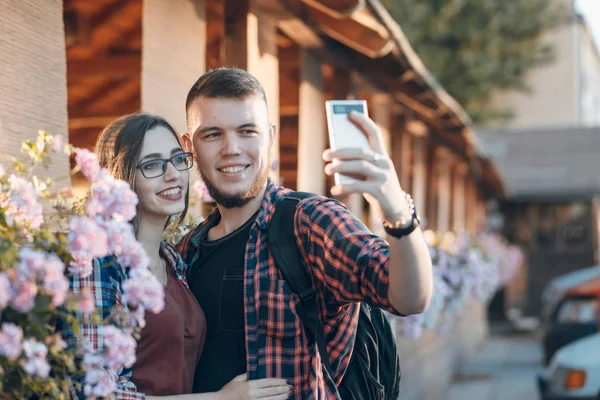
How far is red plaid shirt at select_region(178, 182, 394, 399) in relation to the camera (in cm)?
265

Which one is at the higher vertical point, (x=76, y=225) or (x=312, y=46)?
(x=312, y=46)

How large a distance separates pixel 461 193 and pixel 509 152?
870cm

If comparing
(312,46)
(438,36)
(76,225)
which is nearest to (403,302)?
(76,225)

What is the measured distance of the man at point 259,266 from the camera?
2520mm

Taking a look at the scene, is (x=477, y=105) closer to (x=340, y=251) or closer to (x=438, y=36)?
(x=438, y=36)

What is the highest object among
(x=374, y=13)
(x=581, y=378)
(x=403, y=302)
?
(x=374, y=13)

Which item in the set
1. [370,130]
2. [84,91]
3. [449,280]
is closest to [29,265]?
[370,130]

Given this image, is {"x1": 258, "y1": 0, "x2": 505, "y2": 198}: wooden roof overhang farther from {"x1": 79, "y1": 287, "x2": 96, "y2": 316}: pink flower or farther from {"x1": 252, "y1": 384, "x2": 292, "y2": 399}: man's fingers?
{"x1": 79, "y1": 287, "x2": 96, "y2": 316}: pink flower

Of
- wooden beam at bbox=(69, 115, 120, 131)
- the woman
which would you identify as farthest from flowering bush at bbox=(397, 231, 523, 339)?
the woman

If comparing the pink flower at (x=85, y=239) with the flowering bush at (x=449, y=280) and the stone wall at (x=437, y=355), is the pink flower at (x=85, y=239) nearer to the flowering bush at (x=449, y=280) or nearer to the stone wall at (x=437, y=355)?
the flowering bush at (x=449, y=280)

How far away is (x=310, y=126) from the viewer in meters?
6.61

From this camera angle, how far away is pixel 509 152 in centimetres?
2588

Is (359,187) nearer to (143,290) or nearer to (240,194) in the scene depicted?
(143,290)

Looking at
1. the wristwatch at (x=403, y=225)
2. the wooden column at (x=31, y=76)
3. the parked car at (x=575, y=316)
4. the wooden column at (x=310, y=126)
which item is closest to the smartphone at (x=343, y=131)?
the wristwatch at (x=403, y=225)
